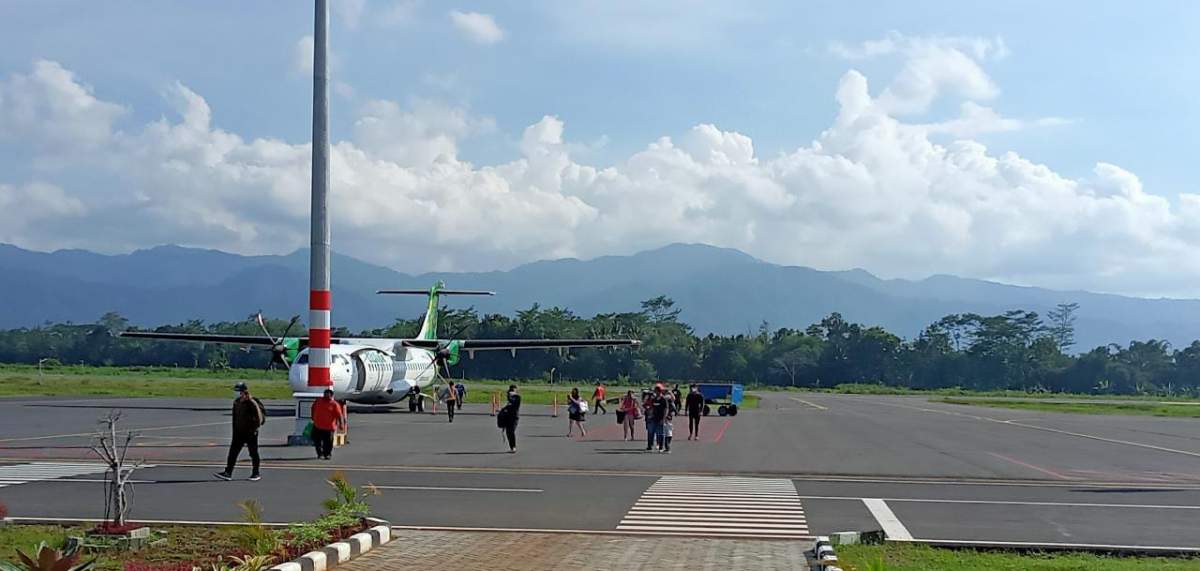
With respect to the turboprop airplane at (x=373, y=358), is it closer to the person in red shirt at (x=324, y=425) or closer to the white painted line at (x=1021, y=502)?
the person in red shirt at (x=324, y=425)

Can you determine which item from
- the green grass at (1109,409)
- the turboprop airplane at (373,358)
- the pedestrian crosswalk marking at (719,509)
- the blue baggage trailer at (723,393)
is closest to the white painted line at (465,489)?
the pedestrian crosswalk marking at (719,509)

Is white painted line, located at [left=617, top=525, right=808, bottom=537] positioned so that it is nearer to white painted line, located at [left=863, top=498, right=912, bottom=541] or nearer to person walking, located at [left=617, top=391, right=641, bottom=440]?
white painted line, located at [left=863, top=498, right=912, bottom=541]

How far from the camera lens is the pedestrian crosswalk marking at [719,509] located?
40.5 ft

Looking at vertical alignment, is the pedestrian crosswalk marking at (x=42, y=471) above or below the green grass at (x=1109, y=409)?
above

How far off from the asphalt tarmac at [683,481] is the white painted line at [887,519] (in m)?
0.04

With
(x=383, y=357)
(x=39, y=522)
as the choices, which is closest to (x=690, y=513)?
(x=39, y=522)

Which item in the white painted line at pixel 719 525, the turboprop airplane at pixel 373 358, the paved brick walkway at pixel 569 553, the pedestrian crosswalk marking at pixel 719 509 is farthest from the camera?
the turboprop airplane at pixel 373 358

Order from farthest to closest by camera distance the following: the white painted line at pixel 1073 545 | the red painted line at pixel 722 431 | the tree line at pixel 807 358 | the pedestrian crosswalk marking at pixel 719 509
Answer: the tree line at pixel 807 358, the red painted line at pixel 722 431, the pedestrian crosswalk marking at pixel 719 509, the white painted line at pixel 1073 545

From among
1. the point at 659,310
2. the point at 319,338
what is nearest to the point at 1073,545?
the point at 319,338

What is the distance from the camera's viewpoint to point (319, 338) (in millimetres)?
24391

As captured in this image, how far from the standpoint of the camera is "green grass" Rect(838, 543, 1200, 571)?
10.2m

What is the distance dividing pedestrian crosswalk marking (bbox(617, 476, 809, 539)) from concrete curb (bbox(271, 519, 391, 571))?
2842 millimetres

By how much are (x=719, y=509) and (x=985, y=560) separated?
4.07m

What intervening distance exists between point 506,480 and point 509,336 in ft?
346
